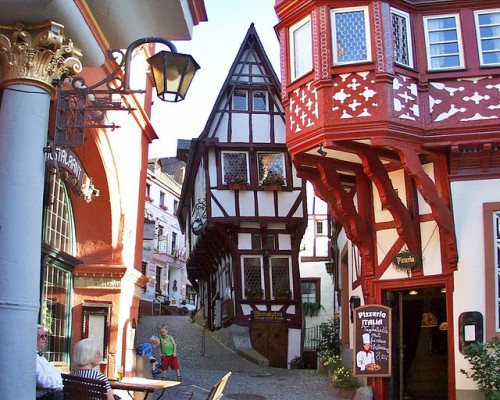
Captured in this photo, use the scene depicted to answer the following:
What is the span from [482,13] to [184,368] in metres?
11.3

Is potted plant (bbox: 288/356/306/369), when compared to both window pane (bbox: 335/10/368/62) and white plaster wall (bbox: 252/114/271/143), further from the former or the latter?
window pane (bbox: 335/10/368/62)

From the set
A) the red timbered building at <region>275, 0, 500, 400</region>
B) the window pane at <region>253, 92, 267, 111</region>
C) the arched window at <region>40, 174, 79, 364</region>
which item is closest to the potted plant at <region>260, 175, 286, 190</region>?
the window pane at <region>253, 92, 267, 111</region>

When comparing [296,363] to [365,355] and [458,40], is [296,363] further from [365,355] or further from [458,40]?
[458,40]

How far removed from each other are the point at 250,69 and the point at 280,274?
7074mm

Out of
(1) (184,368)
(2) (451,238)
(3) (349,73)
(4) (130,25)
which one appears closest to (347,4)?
(3) (349,73)

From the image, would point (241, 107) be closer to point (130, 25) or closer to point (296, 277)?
point (296, 277)

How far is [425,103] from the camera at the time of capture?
11.5m

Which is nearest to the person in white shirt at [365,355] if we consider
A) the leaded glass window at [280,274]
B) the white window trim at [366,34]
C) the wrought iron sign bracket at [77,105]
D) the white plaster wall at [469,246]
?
the white plaster wall at [469,246]

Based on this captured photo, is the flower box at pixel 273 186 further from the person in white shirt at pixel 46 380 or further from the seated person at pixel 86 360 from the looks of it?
the seated person at pixel 86 360

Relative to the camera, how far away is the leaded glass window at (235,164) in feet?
73.4

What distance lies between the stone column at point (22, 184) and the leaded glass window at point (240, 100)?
16.9 m

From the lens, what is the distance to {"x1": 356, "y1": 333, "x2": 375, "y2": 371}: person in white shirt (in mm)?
11719

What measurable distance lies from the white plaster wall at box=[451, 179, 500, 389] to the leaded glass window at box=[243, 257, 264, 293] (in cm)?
1155

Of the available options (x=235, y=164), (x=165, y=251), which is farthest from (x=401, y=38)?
(x=165, y=251)
